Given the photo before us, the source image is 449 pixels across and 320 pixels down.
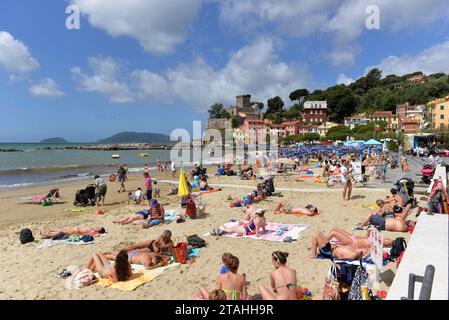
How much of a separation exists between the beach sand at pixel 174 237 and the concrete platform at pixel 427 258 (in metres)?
1.97

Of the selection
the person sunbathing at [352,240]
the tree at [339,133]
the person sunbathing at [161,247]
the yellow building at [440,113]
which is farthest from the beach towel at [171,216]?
the tree at [339,133]

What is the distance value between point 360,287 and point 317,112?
3779 inches

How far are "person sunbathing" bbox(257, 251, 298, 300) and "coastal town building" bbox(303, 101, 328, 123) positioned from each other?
309 feet

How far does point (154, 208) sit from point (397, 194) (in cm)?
676

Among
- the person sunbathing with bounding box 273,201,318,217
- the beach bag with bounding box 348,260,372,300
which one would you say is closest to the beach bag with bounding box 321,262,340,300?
the beach bag with bounding box 348,260,372,300

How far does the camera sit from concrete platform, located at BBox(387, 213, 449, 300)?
2314 mm

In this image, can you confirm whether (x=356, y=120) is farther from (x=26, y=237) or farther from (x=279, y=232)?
(x=26, y=237)

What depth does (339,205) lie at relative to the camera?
10.5 metres

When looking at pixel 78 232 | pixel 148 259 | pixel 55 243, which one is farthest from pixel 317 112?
pixel 148 259

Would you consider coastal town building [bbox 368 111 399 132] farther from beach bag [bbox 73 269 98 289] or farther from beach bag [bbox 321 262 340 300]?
beach bag [bbox 73 269 98 289]

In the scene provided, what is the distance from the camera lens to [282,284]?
406 cm
